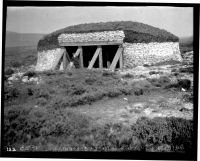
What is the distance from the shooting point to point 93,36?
518 inches

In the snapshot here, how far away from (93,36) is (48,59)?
2.11 m

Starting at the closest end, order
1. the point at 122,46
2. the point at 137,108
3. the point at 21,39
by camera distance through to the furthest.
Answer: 1. the point at 137,108
2. the point at 21,39
3. the point at 122,46

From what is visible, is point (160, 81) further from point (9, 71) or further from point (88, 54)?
point (9, 71)

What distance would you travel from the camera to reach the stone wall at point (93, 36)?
12.8 meters

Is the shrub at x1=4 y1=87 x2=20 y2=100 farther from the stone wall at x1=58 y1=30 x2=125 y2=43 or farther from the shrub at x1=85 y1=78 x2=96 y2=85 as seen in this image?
the stone wall at x1=58 y1=30 x2=125 y2=43

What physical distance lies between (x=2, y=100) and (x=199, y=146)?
18.7ft

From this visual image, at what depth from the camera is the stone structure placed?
1171 cm

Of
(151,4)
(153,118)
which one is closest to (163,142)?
(153,118)

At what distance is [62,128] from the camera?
351 inches

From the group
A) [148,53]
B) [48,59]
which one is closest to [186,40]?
[148,53]

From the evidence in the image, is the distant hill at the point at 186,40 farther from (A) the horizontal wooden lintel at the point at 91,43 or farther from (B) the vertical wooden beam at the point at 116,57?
(A) the horizontal wooden lintel at the point at 91,43

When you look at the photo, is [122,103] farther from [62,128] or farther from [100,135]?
[62,128]

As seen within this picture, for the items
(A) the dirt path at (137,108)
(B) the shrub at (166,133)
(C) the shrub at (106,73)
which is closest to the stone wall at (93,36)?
(C) the shrub at (106,73)

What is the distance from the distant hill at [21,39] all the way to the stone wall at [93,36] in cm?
249
